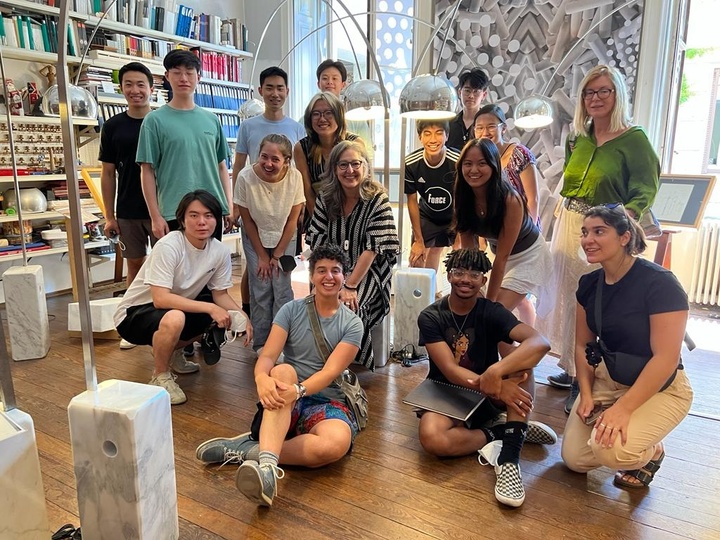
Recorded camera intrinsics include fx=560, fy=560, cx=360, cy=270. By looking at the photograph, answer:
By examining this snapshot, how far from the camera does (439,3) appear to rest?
196 inches

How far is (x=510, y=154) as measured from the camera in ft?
9.64

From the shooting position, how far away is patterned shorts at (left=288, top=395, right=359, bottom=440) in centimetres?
206

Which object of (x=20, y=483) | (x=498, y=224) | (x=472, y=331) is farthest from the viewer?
(x=498, y=224)

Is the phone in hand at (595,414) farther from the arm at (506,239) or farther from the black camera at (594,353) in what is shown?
the arm at (506,239)

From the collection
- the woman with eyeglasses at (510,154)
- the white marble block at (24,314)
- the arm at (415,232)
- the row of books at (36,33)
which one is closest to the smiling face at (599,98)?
the woman with eyeglasses at (510,154)

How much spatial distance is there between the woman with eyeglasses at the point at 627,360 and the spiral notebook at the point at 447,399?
0.36 meters

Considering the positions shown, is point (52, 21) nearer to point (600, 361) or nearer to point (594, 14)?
point (594, 14)

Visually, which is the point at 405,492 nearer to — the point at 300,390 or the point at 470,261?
the point at 300,390

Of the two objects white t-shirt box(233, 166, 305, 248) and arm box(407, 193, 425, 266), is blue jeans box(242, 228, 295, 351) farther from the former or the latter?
arm box(407, 193, 425, 266)

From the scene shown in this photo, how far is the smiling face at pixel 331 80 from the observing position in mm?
3480

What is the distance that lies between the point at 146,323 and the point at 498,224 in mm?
1656

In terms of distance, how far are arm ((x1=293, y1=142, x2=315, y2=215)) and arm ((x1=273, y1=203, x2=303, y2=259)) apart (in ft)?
0.32

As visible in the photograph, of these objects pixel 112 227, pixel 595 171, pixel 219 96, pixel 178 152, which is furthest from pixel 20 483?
pixel 219 96

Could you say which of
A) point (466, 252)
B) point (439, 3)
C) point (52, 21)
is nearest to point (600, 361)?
point (466, 252)
